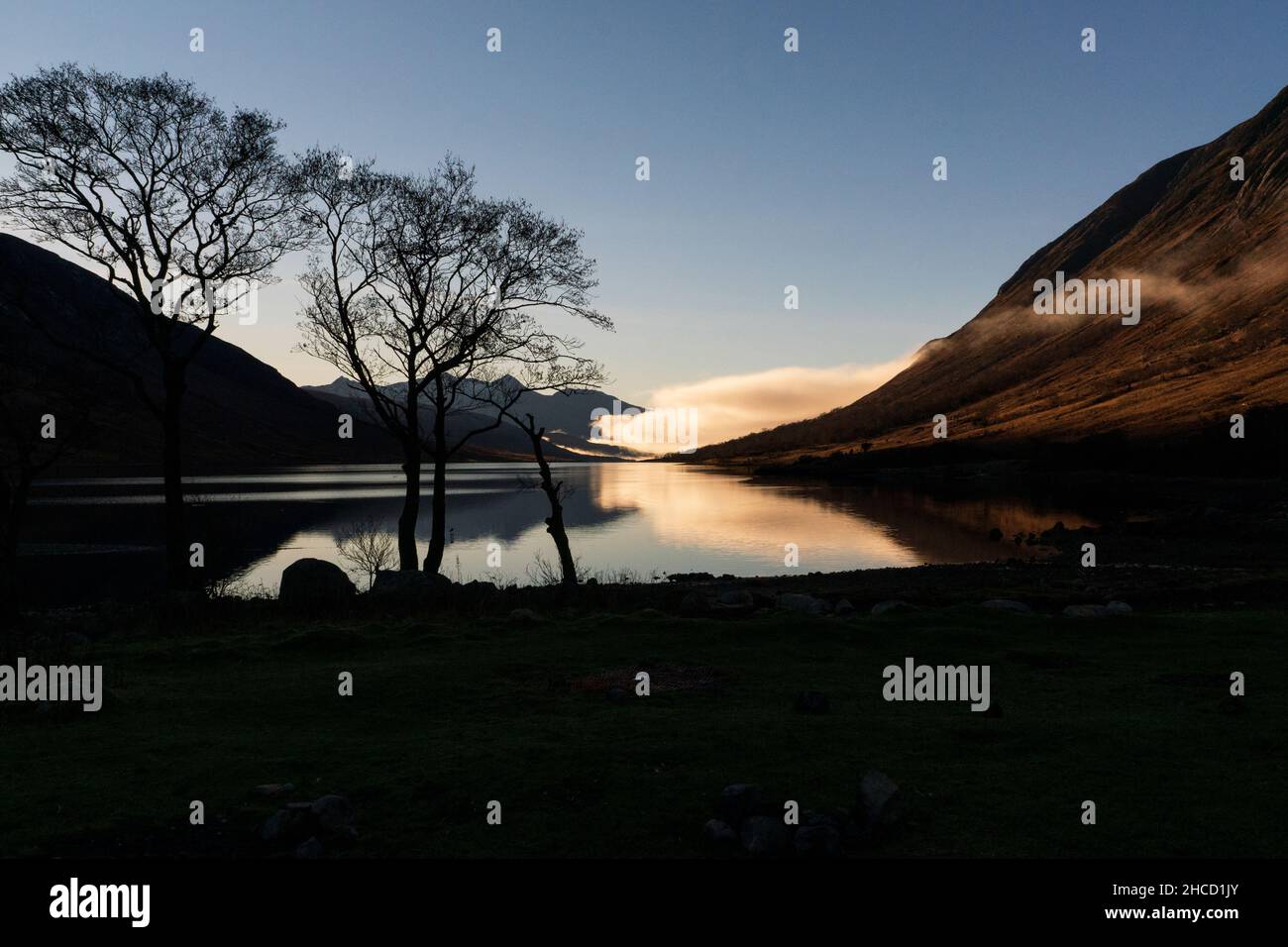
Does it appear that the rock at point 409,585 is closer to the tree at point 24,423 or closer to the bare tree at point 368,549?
A: the bare tree at point 368,549

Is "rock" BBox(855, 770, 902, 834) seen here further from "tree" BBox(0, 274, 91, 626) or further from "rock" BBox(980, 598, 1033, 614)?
"tree" BBox(0, 274, 91, 626)

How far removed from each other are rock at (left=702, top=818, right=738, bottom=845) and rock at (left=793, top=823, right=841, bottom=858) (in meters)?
0.71

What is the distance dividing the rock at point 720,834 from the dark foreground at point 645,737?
0.09 m

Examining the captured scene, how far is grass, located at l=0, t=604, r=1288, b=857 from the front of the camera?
10180 mm

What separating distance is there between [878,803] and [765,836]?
1435 mm

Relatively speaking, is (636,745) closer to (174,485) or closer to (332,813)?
(332,813)

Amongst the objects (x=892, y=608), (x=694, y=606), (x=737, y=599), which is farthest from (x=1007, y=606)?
(x=694, y=606)

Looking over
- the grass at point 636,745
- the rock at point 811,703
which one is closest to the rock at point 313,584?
the grass at point 636,745

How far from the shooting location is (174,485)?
109 feet

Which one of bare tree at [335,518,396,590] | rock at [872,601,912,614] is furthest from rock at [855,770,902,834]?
bare tree at [335,518,396,590]

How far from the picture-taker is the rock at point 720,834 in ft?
32.5

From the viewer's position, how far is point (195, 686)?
1816 centimetres

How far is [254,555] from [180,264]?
117ft
